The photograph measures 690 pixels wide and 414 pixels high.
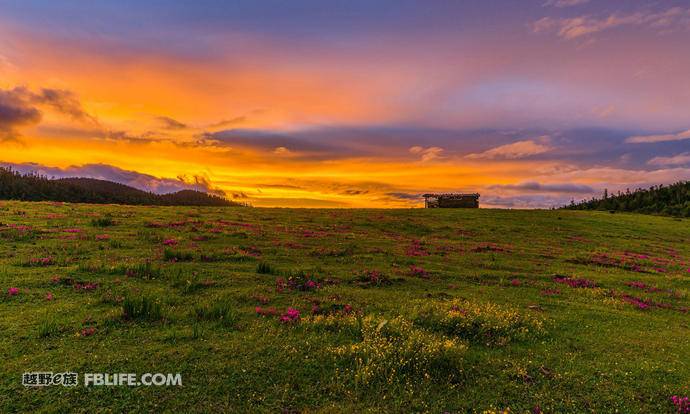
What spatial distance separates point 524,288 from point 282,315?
15183 millimetres

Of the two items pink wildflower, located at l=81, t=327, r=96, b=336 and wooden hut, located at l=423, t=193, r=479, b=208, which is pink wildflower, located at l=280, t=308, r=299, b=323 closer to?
pink wildflower, located at l=81, t=327, r=96, b=336

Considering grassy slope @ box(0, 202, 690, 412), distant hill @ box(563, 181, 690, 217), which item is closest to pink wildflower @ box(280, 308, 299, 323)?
grassy slope @ box(0, 202, 690, 412)

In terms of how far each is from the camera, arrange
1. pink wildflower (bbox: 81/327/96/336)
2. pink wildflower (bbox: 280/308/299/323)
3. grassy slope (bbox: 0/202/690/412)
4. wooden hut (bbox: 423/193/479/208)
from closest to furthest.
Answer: grassy slope (bbox: 0/202/690/412) < pink wildflower (bbox: 81/327/96/336) < pink wildflower (bbox: 280/308/299/323) < wooden hut (bbox: 423/193/479/208)

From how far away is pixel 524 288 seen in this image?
803 inches

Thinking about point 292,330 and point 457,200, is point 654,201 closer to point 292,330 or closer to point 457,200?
point 457,200

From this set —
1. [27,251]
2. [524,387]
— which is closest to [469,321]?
[524,387]

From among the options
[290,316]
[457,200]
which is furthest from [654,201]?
[290,316]

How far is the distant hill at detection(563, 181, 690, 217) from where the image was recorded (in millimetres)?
96769

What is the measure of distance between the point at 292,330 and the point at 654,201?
145170 mm

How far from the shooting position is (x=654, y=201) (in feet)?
368

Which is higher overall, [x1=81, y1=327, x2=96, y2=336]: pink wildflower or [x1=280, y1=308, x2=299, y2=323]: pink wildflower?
[x1=81, y1=327, x2=96, y2=336]: pink wildflower

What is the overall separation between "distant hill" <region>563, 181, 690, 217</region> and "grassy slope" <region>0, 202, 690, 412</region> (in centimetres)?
9373

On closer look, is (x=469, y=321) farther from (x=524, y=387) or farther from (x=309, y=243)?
(x=309, y=243)

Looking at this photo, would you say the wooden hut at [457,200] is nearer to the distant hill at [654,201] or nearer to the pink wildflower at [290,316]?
the distant hill at [654,201]
